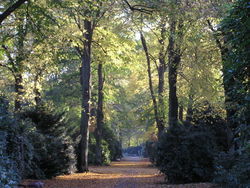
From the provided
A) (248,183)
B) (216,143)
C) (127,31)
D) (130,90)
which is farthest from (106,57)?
(248,183)

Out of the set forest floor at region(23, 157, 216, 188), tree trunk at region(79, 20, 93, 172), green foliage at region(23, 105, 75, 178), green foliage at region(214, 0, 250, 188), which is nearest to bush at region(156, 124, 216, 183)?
forest floor at region(23, 157, 216, 188)

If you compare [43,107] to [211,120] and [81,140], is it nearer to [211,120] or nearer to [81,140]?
[81,140]

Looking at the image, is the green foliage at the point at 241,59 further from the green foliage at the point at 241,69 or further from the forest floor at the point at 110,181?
the forest floor at the point at 110,181

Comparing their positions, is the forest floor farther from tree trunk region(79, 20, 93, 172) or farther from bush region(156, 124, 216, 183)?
tree trunk region(79, 20, 93, 172)

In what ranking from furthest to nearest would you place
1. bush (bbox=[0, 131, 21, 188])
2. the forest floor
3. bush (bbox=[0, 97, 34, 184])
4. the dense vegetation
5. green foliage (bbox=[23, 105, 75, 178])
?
Answer: green foliage (bbox=[23, 105, 75, 178]) < the forest floor < bush (bbox=[0, 97, 34, 184]) < the dense vegetation < bush (bbox=[0, 131, 21, 188])

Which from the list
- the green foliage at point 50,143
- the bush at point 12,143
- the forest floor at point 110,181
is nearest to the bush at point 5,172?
→ the bush at point 12,143

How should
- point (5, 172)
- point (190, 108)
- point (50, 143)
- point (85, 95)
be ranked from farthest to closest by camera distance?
point (85, 95) < point (190, 108) < point (50, 143) < point (5, 172)

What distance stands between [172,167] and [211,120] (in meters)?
2.90

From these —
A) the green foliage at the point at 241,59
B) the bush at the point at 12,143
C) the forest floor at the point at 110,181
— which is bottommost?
the forest floor at the point at 110,181

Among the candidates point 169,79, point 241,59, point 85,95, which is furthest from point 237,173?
point 85,95

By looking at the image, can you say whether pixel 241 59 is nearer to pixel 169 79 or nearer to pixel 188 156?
pixel 188 156

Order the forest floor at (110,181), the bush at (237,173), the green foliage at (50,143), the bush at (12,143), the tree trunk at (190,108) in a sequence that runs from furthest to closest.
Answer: the tree trunk at (190,108) < the green foliage at (50,143) < the forest floor at (110,181) < the bush at (12,143) < the bush at (237,173)

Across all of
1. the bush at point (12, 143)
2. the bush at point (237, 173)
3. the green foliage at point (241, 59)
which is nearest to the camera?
the green foliage at point (241, 59)

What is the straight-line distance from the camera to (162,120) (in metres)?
20.9
